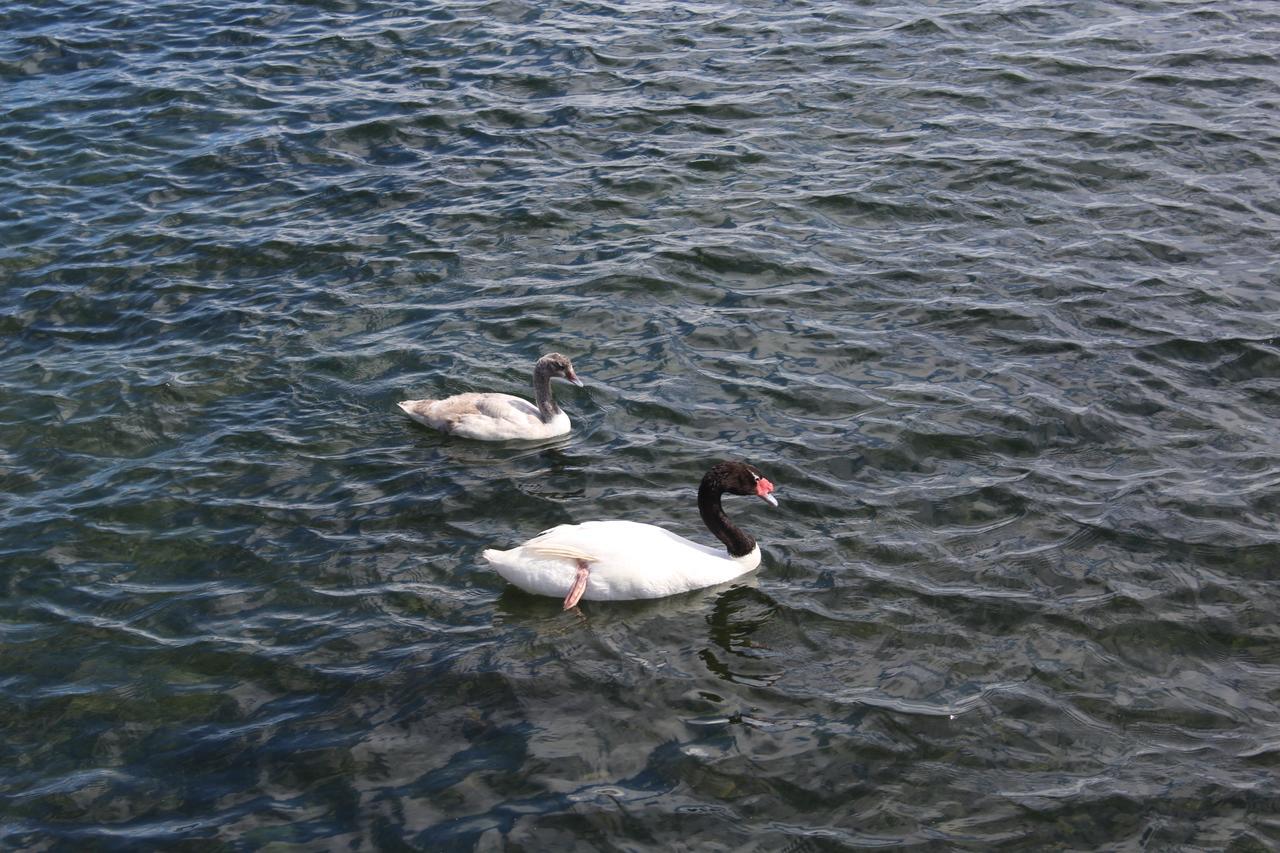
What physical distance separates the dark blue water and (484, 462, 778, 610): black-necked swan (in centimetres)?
20

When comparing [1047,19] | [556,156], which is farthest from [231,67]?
[1047,19]

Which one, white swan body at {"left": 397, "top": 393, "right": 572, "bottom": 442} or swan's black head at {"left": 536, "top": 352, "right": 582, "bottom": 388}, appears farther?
swan's black head at {"left": 536, "top": 352, "right": 582, "bottom": 388}

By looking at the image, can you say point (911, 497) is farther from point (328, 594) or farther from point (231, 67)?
point (231, 67)

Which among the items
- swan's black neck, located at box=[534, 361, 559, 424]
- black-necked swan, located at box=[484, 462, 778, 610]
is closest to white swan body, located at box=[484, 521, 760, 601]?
black-necked swan, located at box=[484, 462, 778, 610]

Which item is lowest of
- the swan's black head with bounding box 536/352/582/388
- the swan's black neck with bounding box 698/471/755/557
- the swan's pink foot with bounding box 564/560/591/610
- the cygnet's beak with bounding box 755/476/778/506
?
the swan's pink foot with bounding box 564/560/591/610

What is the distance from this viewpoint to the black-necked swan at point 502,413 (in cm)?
1244

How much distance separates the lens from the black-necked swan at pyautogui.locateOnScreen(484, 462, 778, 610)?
10.3 meters

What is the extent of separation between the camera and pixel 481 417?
12.5 metres

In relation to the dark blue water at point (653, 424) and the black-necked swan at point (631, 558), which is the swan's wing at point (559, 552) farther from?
the dark blue water at point (653, 424)

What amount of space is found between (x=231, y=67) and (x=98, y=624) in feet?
41.3

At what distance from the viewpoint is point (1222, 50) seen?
64.8ft

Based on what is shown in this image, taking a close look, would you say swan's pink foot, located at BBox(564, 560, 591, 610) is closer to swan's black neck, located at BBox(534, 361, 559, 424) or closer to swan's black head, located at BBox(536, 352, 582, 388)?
swan's black neck, located at BBox(534, 361, 559, 424)

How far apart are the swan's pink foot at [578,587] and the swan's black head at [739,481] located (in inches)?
52.2

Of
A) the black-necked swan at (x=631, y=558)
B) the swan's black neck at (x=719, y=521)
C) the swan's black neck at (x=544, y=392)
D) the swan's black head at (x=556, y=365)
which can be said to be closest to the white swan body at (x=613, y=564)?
the black-necked swan at (x=631, y=558)
